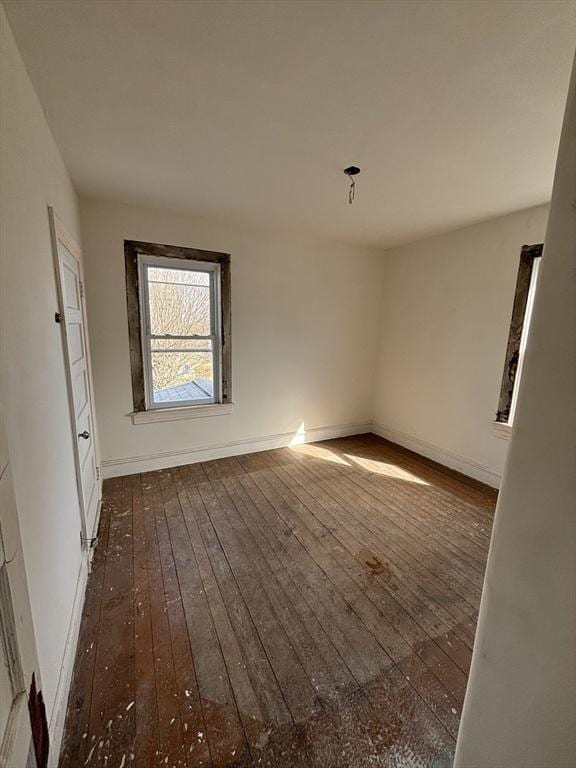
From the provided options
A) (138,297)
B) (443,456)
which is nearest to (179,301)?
(138,297)

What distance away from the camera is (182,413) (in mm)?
3377

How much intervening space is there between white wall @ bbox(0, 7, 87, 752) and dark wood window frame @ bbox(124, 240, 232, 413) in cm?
122

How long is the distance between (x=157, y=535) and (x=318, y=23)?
2867 mm

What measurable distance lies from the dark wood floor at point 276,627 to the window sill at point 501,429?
1.90 feet

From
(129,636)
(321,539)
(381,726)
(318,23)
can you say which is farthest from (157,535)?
→ (318,23)

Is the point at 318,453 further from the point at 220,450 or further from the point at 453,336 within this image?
the point at 453,336

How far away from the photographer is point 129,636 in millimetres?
1603

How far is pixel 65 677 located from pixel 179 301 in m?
2.79

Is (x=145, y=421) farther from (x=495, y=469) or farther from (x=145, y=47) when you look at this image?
(x=495, y=469)

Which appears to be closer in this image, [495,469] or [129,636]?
[129,636]

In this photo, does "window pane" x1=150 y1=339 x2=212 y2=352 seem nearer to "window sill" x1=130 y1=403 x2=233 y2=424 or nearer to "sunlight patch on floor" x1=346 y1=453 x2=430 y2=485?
"window sill" x1=130 y1=403 x2=233 y2=424

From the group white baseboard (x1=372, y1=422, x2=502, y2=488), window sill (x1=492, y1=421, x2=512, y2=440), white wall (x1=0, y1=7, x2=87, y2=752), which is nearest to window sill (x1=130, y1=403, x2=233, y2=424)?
white wall (x1=0, y1=7, x2=87, y2=752)

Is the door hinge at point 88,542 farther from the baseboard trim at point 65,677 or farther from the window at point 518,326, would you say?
the window at point 518,326

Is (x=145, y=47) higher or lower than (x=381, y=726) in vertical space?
higher
